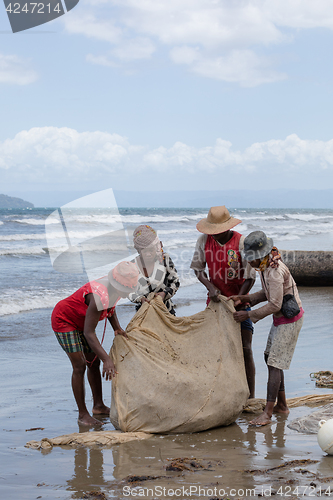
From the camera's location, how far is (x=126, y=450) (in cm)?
322

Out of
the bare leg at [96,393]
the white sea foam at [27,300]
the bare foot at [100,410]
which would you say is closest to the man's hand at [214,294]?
the bare leg at [96,393]

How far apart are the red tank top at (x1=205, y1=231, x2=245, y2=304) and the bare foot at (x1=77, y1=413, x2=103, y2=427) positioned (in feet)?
4.58

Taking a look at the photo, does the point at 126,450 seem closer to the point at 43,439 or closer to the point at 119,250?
the point at 43,439

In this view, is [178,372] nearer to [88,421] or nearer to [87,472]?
[88,421]

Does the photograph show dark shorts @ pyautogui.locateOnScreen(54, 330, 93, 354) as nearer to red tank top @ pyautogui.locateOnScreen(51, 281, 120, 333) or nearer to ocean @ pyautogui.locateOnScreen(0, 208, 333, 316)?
red tank top @ pyautogui.locateOnScreen(51, 281, 120, 333)

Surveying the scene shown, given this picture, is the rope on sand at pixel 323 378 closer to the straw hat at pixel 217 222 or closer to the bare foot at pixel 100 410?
the straw hat at pixel 217 222

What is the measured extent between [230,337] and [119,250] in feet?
44.1

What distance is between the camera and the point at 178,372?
3637 mm

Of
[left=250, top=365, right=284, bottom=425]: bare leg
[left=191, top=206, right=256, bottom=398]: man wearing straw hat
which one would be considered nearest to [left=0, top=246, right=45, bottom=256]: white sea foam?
[left=191, top=206, right=256, bottom=398]: man wearing straw hat

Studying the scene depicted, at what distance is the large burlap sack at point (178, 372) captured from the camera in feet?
11.5

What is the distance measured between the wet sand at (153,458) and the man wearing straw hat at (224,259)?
2.96 ft

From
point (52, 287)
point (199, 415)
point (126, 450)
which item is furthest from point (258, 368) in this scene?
point (52, 287)

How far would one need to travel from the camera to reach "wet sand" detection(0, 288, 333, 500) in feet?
8.54

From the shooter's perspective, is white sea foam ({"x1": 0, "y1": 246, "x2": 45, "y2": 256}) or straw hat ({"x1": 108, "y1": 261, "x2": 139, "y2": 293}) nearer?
straw hat ({"x1": 108, "y1": 261, "x2": 139, "y2": 293})
